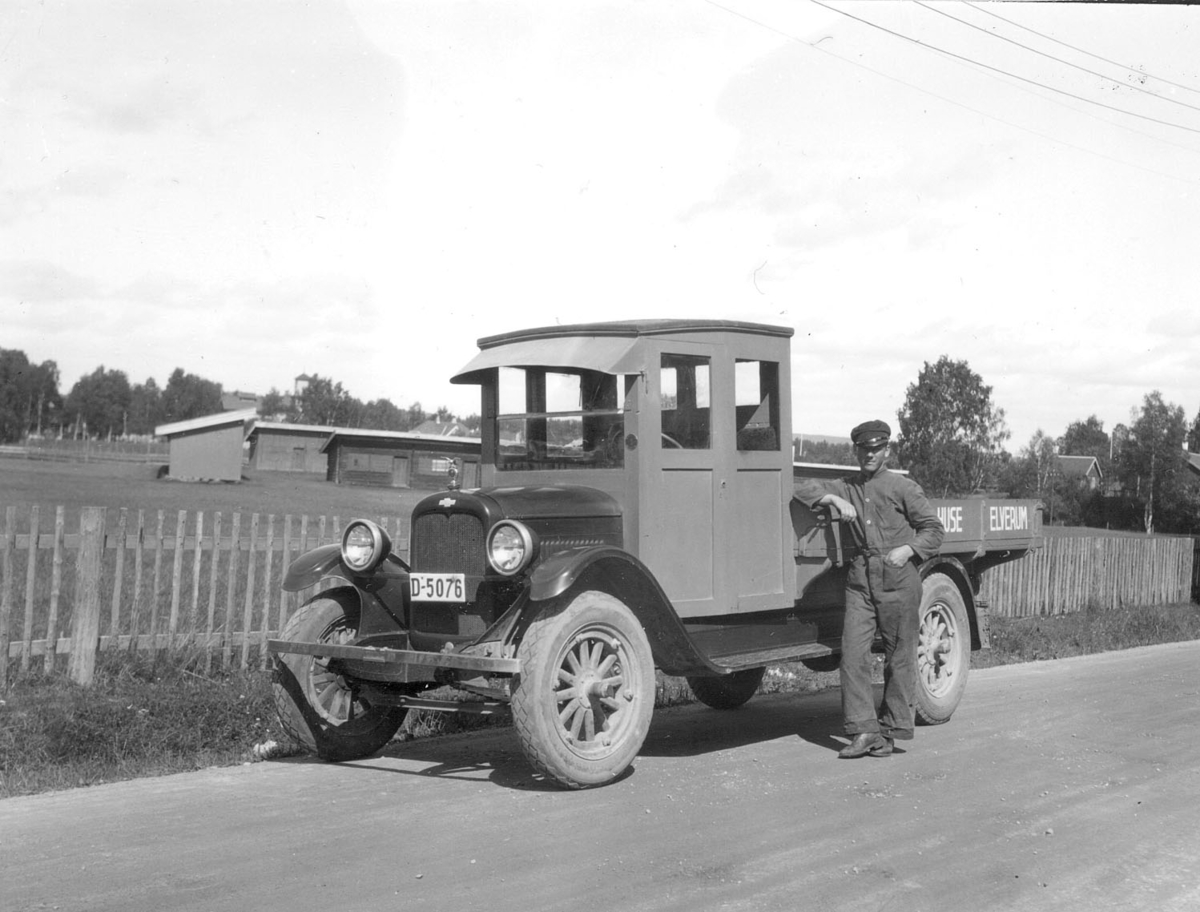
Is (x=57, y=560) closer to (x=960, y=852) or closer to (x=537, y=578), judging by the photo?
(x=537, y=578)

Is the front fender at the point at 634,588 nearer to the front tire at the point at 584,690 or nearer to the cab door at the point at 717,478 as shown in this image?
the front tire at the point at 584,690

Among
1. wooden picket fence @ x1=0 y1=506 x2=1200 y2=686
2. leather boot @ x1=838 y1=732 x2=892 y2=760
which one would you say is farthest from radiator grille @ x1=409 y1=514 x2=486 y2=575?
wooden picket fence @ x1=0 y1=506 x2=1200 y2=686

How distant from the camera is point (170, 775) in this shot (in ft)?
21.0

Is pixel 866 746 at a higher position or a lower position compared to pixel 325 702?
lower

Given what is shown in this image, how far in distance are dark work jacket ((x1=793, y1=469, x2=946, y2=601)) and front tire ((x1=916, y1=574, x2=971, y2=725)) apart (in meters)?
1.05

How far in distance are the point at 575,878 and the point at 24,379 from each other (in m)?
108

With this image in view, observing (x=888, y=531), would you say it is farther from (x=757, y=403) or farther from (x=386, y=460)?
(x=386, y=460)

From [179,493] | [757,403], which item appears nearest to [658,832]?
[757,403]

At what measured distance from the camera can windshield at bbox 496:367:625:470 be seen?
7.10 metres

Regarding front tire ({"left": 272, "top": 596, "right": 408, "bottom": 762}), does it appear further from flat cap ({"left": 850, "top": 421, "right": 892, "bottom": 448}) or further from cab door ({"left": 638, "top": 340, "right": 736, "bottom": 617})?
flat cap ({"left": 850, "top": 421, "right": 892, "bottom": 448})

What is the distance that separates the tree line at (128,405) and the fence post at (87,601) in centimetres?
8563

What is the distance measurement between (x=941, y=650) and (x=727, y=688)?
60.5 inches

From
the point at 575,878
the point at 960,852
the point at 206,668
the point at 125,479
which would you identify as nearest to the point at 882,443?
the point at 960,852

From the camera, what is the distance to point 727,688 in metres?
8.80
